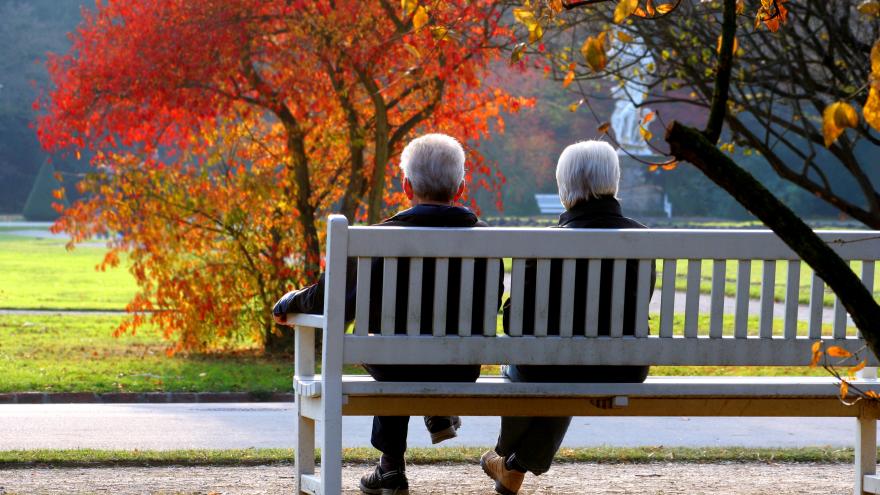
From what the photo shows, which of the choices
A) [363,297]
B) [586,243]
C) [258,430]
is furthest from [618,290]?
[258,430]

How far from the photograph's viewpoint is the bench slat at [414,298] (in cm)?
399

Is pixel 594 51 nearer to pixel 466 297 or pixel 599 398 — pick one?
pixel 466 297

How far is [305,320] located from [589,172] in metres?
1.06

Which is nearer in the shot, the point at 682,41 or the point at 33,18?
the point at 682,41

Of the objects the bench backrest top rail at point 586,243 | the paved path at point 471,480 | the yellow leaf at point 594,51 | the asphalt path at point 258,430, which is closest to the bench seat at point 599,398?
the bench backrest top rail at point 586,243

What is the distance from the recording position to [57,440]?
6605 millimetres

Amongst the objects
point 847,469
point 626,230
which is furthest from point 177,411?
point 626,230

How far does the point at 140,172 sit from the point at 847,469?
6829 mm

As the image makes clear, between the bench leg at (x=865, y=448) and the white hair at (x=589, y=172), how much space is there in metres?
1.20

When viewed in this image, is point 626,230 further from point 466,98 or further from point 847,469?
point 466,98

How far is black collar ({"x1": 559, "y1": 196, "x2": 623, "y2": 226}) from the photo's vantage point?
14.7 ft

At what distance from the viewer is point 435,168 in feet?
14.6

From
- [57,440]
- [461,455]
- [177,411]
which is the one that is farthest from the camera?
[177,411]

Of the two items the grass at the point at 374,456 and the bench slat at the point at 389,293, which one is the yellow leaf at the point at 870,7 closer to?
the bench slat at the point at 389,293
